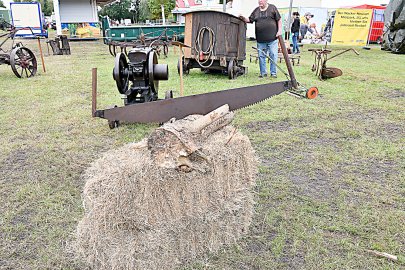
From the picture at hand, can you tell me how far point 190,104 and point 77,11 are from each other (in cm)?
2471

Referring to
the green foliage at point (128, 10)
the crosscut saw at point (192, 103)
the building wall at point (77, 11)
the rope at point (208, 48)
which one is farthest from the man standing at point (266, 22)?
the green foliage at point (128, 10)

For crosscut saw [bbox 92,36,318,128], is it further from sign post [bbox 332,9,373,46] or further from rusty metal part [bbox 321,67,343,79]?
sign post [bbox 332,9,373,46]

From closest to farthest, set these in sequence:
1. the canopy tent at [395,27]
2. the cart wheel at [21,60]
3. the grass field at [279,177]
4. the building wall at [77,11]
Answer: the grass field at [279,177] < the cart wheel at [21,60] < the canopy tent at [395,27] < the building wall at [77,11]

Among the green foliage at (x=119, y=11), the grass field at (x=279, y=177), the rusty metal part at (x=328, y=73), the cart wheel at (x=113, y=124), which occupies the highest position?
the green foliage at (x=119, y=11)

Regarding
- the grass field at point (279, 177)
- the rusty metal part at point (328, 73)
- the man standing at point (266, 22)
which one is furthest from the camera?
the rusty metal part at point (328, 73)

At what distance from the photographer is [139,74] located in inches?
198

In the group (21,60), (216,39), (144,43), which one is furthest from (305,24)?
(21,60)

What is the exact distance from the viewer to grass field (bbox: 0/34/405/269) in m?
2.56

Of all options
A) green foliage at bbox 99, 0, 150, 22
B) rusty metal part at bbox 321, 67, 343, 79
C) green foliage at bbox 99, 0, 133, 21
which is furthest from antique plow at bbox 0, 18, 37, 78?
green foliage at bbox 99, 0, 133, 21

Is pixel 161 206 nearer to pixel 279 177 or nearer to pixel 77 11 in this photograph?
pixel 279 177

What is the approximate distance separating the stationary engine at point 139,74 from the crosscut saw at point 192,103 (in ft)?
2.12

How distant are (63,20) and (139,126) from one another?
76.9 ft

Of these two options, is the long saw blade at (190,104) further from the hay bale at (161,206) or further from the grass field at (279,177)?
the hay bale at (161,206)

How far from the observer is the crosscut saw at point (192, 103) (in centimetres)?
419
